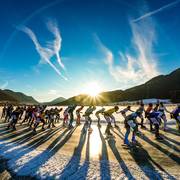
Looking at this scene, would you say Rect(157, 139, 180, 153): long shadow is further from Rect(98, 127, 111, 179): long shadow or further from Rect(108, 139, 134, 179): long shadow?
Rect(98, 127, 111, 179): long shadow

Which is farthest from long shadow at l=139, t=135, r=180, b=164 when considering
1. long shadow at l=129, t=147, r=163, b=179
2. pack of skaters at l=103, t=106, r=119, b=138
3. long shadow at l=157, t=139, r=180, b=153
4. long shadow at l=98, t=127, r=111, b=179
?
pack of skaters at l=103, t=106, r=119, b=138

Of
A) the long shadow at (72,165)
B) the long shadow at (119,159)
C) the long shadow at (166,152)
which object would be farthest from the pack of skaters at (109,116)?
the long shadow at (72,165)

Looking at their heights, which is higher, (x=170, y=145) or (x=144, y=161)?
(x=170, y=145)

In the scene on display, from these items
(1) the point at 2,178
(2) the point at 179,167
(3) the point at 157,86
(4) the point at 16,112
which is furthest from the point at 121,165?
(3) the point at 157,86

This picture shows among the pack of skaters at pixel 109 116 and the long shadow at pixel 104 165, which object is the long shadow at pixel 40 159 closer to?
the long shadow at pixel 104 165

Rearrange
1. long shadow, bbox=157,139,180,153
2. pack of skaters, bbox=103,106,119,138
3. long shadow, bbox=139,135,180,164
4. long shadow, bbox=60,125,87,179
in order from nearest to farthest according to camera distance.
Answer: long shadow, bbox=60,125,87,179, long shadow, bbox=139,135,180,164, long shadow, bbox=157,139,180,153, pack of skaters, bbox=103,106,119,138

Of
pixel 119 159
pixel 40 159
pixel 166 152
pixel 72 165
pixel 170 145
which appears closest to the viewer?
pixel 72 165

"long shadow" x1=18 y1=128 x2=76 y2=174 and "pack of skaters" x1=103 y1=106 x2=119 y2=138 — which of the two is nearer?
"long shadow" x1=18 y1=128 x2=76 y2=174

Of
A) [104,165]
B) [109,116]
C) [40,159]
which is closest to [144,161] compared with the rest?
[104,165]

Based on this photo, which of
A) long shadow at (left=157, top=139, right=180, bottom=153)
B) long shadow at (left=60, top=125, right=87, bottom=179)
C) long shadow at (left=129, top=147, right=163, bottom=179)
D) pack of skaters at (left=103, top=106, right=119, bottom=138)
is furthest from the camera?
pack of skaters at (left=103, top=106, right=119, bottom=138)

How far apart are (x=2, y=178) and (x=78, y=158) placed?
10.0ft

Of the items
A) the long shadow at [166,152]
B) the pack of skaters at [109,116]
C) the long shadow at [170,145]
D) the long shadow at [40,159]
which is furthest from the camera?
the pack of skaters at [109,116]

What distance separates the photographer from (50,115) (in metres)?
20.9

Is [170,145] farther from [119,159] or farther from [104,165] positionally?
[104,165]
